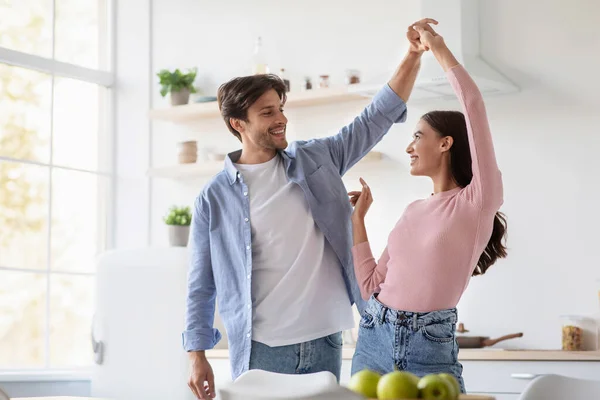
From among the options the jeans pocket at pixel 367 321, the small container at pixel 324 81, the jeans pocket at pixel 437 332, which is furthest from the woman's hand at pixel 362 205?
the small container at pixel 324 81

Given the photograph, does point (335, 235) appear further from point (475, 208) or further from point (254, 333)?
point (475, 208)

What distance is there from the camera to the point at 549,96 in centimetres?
407

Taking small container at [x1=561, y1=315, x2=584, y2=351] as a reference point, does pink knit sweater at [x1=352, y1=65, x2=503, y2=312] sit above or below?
above

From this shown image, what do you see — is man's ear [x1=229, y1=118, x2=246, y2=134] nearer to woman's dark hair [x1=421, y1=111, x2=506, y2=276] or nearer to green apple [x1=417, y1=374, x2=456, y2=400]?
woman's dark hair [x1=421, y1=111, x2=506, y2=276]

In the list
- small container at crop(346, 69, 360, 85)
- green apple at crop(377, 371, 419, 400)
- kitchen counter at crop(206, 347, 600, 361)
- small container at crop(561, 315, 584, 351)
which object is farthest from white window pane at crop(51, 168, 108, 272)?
green apple at crop(377, 371, 419, 400)

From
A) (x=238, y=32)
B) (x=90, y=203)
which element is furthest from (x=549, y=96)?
(x=90, y=203)

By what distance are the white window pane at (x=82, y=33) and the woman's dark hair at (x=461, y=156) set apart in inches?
137

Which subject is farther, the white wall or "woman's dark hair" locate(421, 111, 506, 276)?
the white wall

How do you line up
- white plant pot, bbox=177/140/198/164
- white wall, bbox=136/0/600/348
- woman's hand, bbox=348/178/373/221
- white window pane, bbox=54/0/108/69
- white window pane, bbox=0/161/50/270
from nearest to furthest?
1. woman's hand, bbox=348/178/373/221
2. white wall, bbox=136/0/600/348
3. white window pane, bbox=0/161/50/270
4. white plant pot, bbox=177/140/198/164
5. white window pane, bbox=54/0/108/69

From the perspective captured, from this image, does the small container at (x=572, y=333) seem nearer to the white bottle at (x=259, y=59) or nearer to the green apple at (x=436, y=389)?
the white bottle at (x=259, y=59)

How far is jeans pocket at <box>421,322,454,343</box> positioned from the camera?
201cm

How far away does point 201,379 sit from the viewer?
2.41m

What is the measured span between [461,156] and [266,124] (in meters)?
0.54

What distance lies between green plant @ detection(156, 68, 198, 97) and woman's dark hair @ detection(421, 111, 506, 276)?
9.67ft
